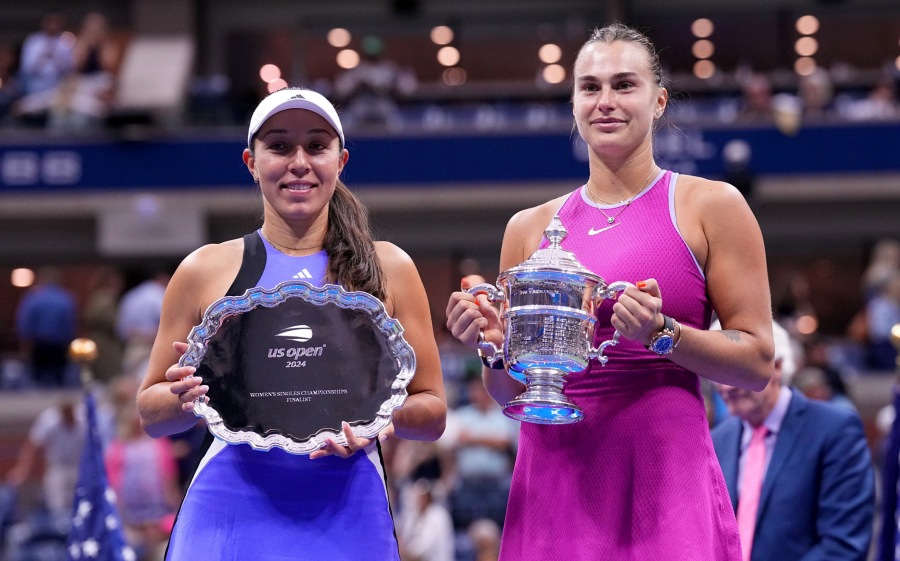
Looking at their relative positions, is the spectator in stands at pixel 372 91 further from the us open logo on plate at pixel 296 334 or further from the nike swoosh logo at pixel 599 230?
the us open logo on plate at pixel 296 334

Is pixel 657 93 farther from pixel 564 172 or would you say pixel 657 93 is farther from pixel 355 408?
pixel 564 172

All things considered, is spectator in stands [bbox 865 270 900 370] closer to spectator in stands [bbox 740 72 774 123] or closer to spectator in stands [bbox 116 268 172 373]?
spectator in stands [bbox 740 72 774 123]

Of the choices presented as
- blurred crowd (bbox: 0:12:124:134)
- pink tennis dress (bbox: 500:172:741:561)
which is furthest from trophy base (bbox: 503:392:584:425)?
blurred crowd (bbox: 0:12:124:134)

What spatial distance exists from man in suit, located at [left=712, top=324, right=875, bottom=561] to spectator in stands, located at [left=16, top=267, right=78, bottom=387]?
35.8ft

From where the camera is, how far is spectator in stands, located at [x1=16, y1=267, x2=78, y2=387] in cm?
1354

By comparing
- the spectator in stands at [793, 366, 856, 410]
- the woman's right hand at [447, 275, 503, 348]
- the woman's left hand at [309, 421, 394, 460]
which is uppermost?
the woman's right hand at [447, 275, 503, 348]

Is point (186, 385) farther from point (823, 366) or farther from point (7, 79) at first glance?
point (7, 79)

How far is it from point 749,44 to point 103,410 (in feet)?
46.2

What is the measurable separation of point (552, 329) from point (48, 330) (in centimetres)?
1224

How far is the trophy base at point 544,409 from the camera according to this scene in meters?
2.52

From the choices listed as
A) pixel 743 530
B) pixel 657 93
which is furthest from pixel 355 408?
pixel 743 530

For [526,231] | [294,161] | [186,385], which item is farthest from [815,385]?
[186,385]

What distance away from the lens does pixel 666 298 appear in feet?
8.79

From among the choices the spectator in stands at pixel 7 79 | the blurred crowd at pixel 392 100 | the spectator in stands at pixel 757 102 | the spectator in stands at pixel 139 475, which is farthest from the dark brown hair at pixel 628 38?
the spectator in stands at pixel 7 79
